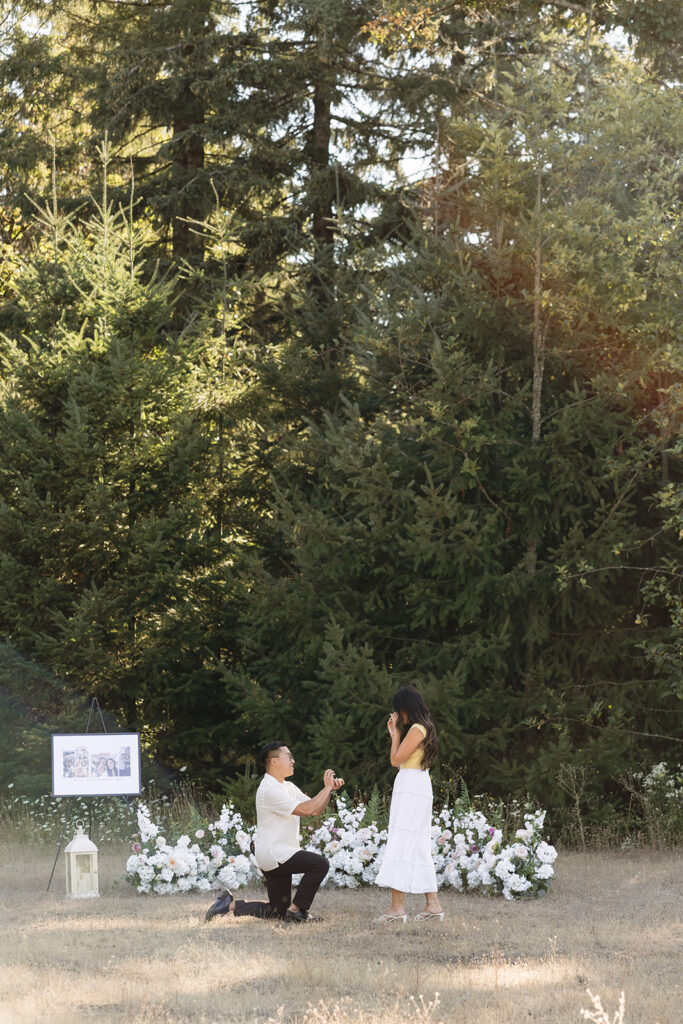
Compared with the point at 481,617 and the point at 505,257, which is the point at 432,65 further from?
the point at 481,617

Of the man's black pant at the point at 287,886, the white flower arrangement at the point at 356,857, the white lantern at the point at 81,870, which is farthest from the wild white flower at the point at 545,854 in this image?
the white lantern at the point at 81,870

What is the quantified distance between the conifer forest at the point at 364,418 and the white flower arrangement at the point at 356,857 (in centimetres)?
232

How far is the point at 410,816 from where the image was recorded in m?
8.32

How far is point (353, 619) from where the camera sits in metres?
13.2

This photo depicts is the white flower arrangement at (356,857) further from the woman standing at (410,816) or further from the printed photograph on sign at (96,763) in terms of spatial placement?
the woman standing at (410,816)

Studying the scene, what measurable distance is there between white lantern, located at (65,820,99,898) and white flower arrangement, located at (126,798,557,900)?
0.33 metres

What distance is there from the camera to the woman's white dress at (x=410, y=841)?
8.30m

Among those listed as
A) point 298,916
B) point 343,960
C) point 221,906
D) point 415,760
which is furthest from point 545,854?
point 343,960

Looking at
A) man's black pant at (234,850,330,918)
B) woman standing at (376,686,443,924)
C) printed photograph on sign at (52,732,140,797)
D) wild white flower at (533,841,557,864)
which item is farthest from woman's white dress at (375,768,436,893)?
printed photograph on sign at (52,732,140,797)

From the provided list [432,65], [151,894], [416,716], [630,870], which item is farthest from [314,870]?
[432,65]

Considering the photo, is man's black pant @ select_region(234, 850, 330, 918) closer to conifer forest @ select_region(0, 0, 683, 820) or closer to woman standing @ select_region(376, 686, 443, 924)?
woman standing @ select_region(376, 686, 443, 924)

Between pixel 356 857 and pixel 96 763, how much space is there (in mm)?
2485

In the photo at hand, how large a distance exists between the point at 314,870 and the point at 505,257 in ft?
26.1

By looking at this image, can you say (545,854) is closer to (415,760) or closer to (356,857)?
(356,857)
